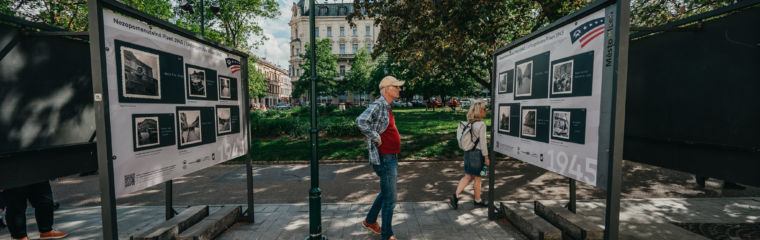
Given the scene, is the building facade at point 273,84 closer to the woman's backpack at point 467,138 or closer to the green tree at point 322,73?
the green tree at point 322,73

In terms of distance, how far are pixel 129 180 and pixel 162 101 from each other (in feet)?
2.68

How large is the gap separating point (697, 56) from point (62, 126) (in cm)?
758

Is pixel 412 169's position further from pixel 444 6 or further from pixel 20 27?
pixel 20 27

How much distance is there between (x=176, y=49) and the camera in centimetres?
311

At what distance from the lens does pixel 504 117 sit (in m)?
4.22

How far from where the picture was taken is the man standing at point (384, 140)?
3.32 meters

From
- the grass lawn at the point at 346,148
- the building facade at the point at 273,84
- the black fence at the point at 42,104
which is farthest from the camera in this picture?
the building facade at the point at 273,84

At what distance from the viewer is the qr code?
2.52 meters

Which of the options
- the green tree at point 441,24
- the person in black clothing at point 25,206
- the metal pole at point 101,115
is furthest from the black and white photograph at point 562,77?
the person in black clothing at point 25,206

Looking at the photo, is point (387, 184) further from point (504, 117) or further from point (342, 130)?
point (342, 130)

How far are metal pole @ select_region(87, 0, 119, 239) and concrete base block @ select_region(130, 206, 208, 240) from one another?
3.21 feet

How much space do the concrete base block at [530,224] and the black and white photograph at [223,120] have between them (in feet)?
14.0

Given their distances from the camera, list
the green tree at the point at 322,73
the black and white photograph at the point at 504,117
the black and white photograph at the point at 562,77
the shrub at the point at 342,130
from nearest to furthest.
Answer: the black and white photograph at the point at 562,77
the black and white photograph at the point at 504,117
the shrub at the point at 342,130
the green tree at the point at 322,73

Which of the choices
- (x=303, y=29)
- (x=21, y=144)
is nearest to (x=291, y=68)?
(x=303, y=29)
